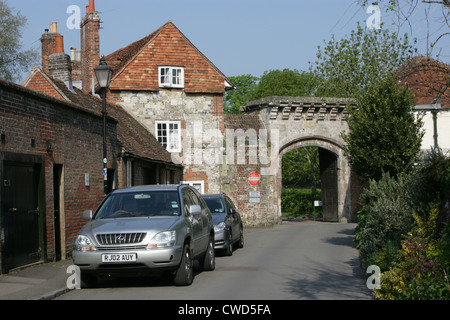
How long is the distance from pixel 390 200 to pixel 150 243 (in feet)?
20.9

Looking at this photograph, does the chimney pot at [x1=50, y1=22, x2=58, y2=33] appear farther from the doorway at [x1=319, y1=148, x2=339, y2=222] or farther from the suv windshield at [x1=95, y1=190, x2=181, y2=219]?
the suv windshield at [x1=95, y1=190, x2=181, y2=219]

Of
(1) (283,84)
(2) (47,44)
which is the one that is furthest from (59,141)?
(1) (283,84)

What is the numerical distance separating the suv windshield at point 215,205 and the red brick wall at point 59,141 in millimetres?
3300

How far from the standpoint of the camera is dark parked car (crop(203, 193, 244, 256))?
16891 millimetres

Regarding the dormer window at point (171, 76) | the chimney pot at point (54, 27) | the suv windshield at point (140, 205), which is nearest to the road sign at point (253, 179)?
the dormer window at point (171, 76)

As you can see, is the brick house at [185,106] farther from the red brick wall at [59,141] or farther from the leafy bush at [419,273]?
the leafy bush at [419,273]

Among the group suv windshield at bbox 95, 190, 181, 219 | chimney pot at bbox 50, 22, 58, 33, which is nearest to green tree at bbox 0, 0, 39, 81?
chimney pot at bbox 50, 22, 58, 33

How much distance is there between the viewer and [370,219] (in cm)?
1405

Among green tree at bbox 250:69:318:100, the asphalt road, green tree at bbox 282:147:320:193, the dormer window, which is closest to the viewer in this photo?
the asphalt road

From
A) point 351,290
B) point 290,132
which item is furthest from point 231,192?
point 351,290

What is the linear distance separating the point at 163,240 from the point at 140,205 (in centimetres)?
154

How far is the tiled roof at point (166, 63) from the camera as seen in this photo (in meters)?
32.9

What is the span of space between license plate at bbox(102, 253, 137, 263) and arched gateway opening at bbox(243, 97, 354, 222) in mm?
25028

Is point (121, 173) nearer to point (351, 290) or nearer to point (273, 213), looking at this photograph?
point (351, 290)
